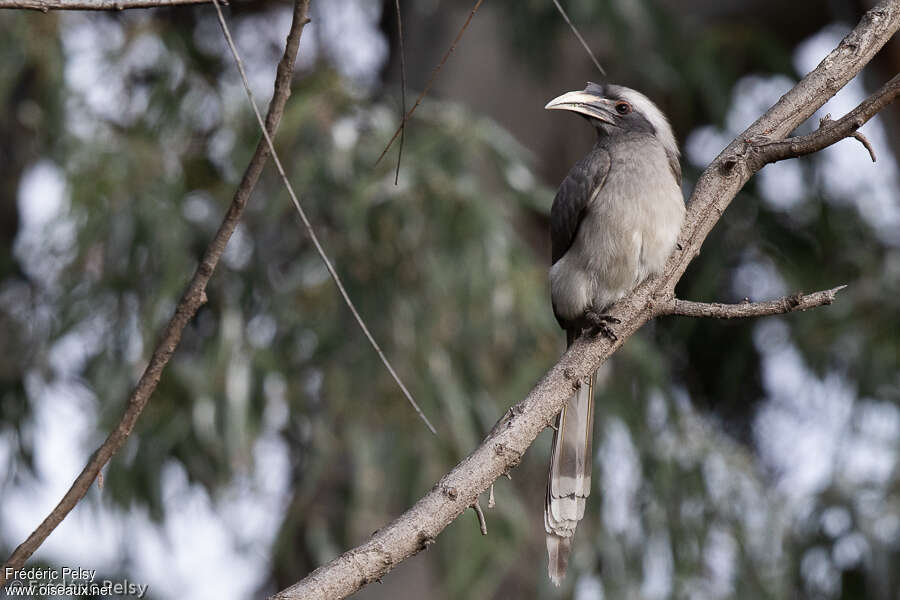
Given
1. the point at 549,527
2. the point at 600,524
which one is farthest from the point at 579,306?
the point at 600,524

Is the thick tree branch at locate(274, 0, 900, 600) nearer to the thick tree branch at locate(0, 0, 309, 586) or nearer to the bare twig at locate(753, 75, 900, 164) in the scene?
the bare twig at locate(753, 75, 900, 164)

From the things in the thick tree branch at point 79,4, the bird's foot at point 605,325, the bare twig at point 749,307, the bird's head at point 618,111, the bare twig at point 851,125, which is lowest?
the bare twig at point 749,307

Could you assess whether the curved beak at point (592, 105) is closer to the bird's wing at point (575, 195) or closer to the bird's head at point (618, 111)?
the bird's head at point (618, 111)

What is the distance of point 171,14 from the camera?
232 inches

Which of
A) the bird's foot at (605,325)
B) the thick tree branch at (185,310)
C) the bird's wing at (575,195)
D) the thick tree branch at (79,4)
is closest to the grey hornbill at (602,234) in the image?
the bird's wing at (575,195)

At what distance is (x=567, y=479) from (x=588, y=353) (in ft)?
1.74

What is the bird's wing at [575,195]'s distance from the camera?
2910 mm

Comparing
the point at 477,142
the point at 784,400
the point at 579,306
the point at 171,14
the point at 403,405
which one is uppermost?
the point at 171,14

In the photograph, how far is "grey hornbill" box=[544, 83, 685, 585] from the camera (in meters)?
2.68

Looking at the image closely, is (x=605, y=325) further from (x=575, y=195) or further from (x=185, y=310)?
(x=575, y=195)

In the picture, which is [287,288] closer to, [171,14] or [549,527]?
[171,14]

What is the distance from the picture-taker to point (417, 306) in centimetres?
466

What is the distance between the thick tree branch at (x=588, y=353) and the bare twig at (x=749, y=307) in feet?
0.12

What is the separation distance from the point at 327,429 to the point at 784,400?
9.26ft
